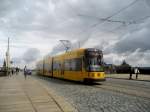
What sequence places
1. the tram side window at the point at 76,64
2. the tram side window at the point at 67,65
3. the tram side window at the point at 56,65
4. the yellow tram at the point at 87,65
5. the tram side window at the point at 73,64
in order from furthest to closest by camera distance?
the tram side window at the point at 56,65 → the tram side window at the point at 67,65 → the tram side window at the point at 73,64 → the tram side window at the point at 76,64 → the yellow tram at the point at 87,65

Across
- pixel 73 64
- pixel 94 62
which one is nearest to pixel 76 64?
pixel 73 64

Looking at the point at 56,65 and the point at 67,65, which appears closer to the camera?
the point at 67,65

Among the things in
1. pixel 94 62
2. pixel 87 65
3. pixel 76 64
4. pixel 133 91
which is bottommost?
pixel 133 91

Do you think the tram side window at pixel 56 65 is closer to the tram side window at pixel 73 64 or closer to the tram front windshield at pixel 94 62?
the tram side window at pixel 73 64

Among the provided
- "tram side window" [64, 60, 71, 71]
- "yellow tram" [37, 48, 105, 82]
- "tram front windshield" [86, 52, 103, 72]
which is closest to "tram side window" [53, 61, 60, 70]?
"tram side window" [64, 60, 71, 71]

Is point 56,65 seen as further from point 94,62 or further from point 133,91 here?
point 133,91

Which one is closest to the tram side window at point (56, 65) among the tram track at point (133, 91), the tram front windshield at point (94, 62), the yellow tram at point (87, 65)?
the yellow tram at point (87, 65)

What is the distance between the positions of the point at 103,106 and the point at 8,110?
3756 millimetres

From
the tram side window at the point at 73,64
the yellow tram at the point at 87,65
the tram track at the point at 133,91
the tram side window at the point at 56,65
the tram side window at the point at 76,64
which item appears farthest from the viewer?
the tram side window at the point at 56,65

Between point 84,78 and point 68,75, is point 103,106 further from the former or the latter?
point 68,75

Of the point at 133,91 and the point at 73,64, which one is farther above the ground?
the point at 73,64

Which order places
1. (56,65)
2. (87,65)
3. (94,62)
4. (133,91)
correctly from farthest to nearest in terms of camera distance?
(56,65)
(94,62)
(87,65)
(133,91)

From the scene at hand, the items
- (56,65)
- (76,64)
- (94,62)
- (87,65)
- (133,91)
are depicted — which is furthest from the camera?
(56,65)

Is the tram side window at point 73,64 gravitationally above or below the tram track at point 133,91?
above
